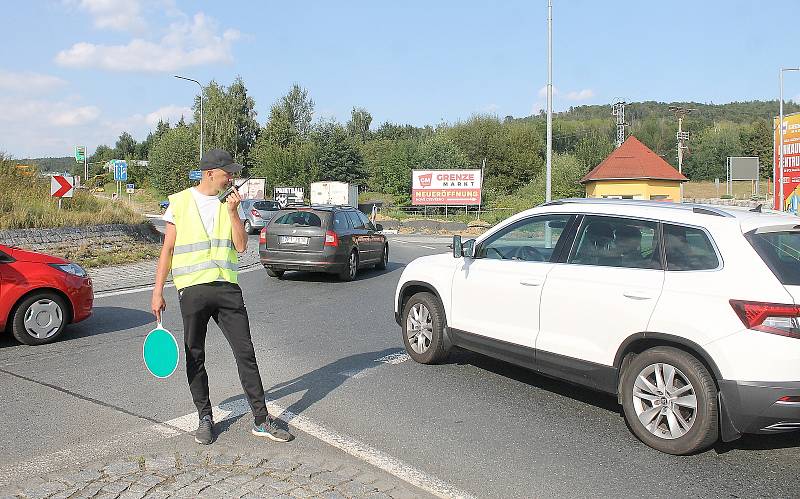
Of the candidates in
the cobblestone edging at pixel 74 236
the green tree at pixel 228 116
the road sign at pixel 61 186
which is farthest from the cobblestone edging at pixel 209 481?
the green tree at pixel 228 116

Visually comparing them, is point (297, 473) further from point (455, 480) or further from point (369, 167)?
point (369, 167)

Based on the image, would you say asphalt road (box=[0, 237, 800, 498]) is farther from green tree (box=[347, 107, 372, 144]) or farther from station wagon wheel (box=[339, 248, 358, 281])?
green tree (box=[347, 107, 372, 144])

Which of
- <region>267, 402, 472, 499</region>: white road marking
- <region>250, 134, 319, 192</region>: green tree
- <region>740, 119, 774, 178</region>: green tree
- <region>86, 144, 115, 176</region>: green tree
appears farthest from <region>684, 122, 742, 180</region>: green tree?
<region>267, 402, 472, 499</region>: white road marking

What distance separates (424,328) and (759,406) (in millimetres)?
3444

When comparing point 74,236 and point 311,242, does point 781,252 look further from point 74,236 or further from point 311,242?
point 74,236

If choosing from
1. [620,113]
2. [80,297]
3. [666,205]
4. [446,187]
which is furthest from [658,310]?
[620,113]

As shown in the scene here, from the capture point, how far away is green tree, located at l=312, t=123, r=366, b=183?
238 feet

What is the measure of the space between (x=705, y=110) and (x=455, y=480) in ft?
473

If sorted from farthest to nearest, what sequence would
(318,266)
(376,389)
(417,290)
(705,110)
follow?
(705,110)
(318,266)
(417,290)
(376,389)

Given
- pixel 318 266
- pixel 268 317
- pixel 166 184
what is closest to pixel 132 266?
pixel 318 266

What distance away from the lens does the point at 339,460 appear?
4.65m

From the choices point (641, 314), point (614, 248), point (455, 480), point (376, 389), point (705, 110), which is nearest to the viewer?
point (455, 480)

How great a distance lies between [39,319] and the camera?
8180 millimetres

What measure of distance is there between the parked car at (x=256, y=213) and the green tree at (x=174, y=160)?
34.5 meters
